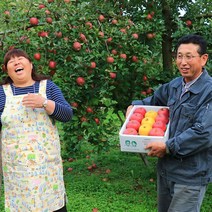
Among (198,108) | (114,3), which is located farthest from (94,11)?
(198,108)

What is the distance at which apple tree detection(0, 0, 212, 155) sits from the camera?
10.9 ft

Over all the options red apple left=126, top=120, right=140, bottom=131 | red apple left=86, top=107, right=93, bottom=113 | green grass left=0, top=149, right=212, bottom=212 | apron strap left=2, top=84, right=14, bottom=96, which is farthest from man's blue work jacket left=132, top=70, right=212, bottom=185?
green grass left=0, top=149, right=212, bottom=212

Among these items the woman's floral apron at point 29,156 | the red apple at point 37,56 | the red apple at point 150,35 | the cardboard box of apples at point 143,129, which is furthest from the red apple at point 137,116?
the red apple at point 150,35

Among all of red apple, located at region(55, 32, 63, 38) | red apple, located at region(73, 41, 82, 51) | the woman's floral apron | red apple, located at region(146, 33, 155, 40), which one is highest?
red apple, located at region(55, 32, 63, 38)

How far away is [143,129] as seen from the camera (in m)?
2.33

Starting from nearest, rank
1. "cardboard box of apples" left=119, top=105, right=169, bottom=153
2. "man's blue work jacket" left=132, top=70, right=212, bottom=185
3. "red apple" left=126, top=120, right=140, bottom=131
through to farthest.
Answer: "man's blue work jacket" left=132, top=70, right=212, bottom=185, "cardboard box of apples" left=119, top=105, right=169, bottom=153, "red apple" left=126, top=120, right=140, bottom=131

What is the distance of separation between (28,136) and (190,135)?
38.5 inches

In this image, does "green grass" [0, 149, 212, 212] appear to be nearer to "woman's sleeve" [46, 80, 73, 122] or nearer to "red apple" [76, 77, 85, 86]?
"red apple" [76, 77, 85, 86]

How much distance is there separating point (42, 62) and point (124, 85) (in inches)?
38.9

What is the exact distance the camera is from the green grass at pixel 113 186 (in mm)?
3865

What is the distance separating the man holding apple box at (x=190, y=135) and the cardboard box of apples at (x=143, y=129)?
5cm

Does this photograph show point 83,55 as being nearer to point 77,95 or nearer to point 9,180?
point 77,95

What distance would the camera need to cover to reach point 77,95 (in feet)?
11.2

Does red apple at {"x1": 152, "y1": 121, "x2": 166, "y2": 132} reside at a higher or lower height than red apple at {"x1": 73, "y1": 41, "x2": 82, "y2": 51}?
lower
